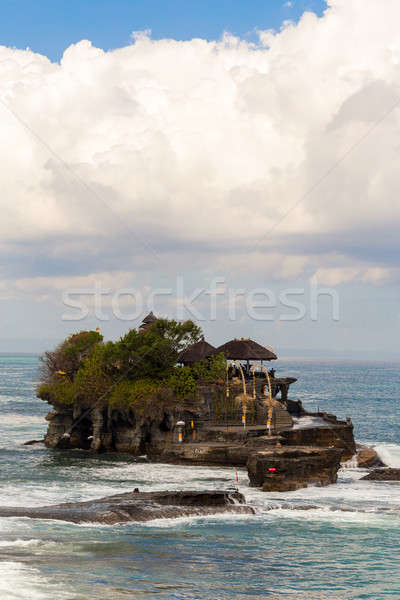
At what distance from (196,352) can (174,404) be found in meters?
7.94

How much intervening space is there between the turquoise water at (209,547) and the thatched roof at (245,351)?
16501mm

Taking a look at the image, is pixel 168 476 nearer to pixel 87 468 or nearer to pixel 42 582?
pixel 87 468

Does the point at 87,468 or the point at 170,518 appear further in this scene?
the point at 87,468

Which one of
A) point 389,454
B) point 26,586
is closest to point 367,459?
point 389,454

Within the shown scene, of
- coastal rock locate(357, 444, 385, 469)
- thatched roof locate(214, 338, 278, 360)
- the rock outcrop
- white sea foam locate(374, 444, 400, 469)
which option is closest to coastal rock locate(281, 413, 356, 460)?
the rock outcrop

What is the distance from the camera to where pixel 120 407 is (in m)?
58.7

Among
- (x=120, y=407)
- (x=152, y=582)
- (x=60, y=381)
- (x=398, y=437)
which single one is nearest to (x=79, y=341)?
(x=60, y=381)

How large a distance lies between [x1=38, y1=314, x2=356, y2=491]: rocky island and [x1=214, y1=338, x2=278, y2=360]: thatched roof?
0.35 feet

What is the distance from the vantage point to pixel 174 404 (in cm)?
5647

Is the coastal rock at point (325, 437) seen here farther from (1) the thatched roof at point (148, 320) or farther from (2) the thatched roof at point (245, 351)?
(1) the thatched roof at point (148, 320)

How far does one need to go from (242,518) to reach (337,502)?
729 centimetres

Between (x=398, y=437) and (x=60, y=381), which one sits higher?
(x=60, y=381)

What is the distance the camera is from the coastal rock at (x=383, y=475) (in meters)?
47.0

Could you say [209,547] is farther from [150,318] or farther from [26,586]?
[150,318]
